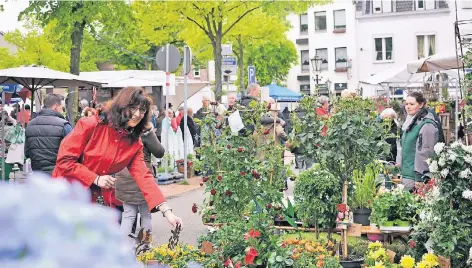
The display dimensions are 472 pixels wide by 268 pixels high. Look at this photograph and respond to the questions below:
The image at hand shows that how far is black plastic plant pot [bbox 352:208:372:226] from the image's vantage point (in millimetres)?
7758

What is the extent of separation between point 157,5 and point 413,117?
63.8ft

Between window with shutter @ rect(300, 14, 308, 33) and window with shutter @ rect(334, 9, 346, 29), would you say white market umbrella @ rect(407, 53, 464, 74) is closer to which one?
window with shutter @ rect(334, 9, 346, 29)

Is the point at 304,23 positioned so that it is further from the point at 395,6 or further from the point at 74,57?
the point at 74,57

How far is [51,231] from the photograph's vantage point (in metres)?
1.30

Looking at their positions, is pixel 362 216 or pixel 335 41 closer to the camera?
pixel 362 216

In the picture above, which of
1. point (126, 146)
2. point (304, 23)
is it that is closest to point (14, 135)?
point (126, 146)

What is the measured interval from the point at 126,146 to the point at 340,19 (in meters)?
58.5

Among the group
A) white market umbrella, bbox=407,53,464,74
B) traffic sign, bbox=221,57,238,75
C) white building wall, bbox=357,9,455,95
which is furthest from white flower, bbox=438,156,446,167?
white building wall, bbox=357,9,455,95

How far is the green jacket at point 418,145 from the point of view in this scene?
8.37m

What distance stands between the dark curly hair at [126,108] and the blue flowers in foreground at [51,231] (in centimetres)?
328

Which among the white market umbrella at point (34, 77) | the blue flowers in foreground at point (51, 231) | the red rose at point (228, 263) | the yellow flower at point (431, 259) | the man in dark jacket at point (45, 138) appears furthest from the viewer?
the white market umbrella at point (34, 77)

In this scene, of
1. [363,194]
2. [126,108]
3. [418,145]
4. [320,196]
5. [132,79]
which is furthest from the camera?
[132,79]

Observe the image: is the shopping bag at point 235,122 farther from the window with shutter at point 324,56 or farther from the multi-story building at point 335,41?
the window with shutter at point 324,56

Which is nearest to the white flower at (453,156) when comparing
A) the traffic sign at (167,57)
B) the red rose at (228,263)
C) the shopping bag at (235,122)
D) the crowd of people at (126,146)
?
the red rose at (228,263)
